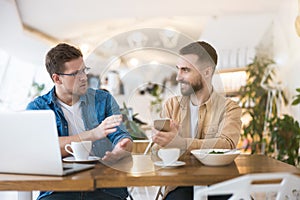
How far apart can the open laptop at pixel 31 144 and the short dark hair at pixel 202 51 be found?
0.66 m

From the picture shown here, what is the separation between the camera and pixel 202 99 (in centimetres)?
191

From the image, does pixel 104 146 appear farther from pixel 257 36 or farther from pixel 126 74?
→ pixel 257 36

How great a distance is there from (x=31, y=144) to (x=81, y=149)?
0.93 feet

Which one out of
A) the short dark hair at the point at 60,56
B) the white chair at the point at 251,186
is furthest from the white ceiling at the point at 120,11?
the white chair at the point at 251,186

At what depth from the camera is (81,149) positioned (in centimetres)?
172

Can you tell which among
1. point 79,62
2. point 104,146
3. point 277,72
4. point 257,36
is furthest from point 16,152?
point 257,36

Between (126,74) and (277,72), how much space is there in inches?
122

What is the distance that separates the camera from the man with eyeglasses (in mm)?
1743

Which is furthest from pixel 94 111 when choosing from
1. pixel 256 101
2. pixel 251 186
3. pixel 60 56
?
pixel 256 101

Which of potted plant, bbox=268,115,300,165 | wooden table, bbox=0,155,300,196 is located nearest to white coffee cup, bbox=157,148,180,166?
wooden table, bbox=0,155,300,196

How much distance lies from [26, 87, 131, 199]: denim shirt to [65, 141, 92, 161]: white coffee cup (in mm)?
50

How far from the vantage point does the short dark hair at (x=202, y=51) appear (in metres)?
1.79

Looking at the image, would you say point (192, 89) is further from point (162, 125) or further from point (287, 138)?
point (287, 138)

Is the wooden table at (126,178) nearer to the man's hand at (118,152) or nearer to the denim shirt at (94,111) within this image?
the man's hand at (118,152)
